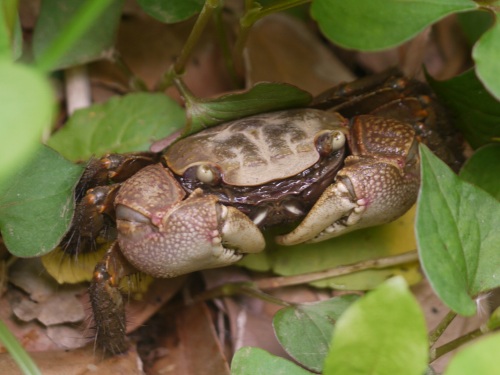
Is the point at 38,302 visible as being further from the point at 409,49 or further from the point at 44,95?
the point at 409,49

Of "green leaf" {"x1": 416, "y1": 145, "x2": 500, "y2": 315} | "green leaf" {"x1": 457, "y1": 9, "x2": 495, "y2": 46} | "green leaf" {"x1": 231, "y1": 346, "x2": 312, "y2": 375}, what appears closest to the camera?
"green leaf" {"x1": 416, "y1": 145, "x2": 500, "y2": 315}

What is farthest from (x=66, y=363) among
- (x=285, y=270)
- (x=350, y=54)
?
(x=350, y=54)

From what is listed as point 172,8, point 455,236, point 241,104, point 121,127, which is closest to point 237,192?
point 241,104

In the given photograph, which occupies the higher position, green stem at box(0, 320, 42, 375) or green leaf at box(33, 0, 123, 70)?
green leaf at box(33, 0, 123, 70)

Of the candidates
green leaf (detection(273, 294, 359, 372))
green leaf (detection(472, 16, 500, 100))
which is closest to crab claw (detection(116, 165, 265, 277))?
green leaf (detection(273, 294, 359, 372))

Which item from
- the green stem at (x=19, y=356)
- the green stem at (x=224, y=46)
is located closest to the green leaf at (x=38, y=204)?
the green stem at (x=19, y=356)

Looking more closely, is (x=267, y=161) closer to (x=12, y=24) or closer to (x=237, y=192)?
(x=237, y=192)

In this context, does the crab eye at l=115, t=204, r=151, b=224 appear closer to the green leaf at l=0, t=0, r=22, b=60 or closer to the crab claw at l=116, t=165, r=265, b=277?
the crab claw at l=116, t=165, r=265, b=277
